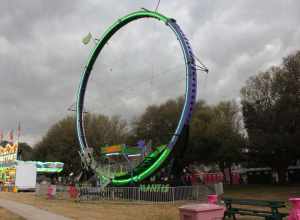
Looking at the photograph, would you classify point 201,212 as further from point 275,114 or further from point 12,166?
point 12,166

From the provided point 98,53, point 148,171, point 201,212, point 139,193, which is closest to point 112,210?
point 139,193

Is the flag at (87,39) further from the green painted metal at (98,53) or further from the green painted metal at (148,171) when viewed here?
the green painted metal at (148,171)

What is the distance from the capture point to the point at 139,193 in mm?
23844

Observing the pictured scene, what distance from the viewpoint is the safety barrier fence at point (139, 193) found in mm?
21891

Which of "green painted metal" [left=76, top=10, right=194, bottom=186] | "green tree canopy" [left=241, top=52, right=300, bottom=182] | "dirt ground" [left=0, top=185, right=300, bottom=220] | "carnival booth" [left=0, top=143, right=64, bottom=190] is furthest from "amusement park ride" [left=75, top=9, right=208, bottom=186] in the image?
"carnival booth" [left=0, top=143, right=64, bottom=190]

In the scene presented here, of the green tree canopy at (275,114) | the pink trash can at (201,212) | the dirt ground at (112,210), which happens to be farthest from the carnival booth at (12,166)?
the pink trash can at (201,212)

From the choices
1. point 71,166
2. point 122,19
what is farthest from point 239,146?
point 71,166

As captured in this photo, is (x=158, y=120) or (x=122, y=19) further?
(x=158, y=120)

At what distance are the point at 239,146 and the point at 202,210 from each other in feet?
109

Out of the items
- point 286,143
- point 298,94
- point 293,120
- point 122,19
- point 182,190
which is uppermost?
point 122,19

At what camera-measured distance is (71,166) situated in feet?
223

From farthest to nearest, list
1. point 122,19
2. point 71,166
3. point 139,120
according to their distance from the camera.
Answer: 1. point 71,166
2. point 139,120
3. point 122,19

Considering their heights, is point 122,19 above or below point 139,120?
above

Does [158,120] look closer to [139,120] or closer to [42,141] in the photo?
[139,120]
